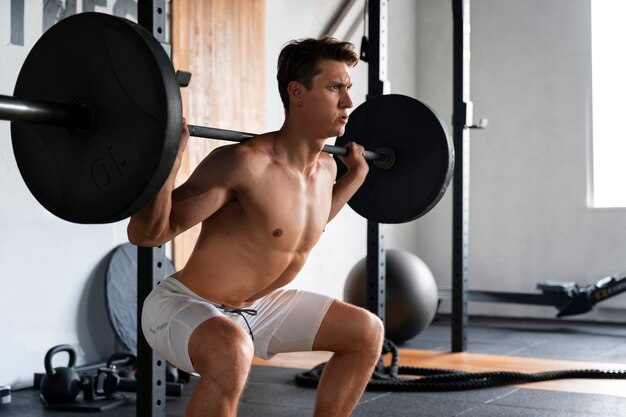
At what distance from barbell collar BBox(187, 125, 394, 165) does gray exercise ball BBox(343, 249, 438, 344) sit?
1957 mm

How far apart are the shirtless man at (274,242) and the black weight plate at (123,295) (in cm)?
196

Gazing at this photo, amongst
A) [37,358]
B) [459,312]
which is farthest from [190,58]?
[459,312]

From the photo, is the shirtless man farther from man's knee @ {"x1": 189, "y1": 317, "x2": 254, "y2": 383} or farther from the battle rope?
the battle rope

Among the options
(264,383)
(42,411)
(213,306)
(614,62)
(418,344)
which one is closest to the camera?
(213,306)

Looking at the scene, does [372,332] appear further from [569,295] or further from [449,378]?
[569,295]

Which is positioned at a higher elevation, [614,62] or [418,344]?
[614,62]

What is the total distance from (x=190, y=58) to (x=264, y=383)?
1.94 metres

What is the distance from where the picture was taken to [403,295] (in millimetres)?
4898

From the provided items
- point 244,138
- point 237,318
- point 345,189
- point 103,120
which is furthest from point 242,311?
point 103,120

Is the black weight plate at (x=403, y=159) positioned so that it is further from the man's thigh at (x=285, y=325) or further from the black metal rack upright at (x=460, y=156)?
the black metal rack upright at (x=460, y=156)

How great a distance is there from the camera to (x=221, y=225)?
226 cm

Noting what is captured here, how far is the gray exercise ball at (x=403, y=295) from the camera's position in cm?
490

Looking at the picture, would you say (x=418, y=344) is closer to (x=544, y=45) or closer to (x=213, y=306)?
(x=544, y=45)

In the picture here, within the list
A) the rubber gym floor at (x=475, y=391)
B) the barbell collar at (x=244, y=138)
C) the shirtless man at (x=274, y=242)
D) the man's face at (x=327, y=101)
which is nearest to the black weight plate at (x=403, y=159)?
the barbell collar at (x=244, y=138)
